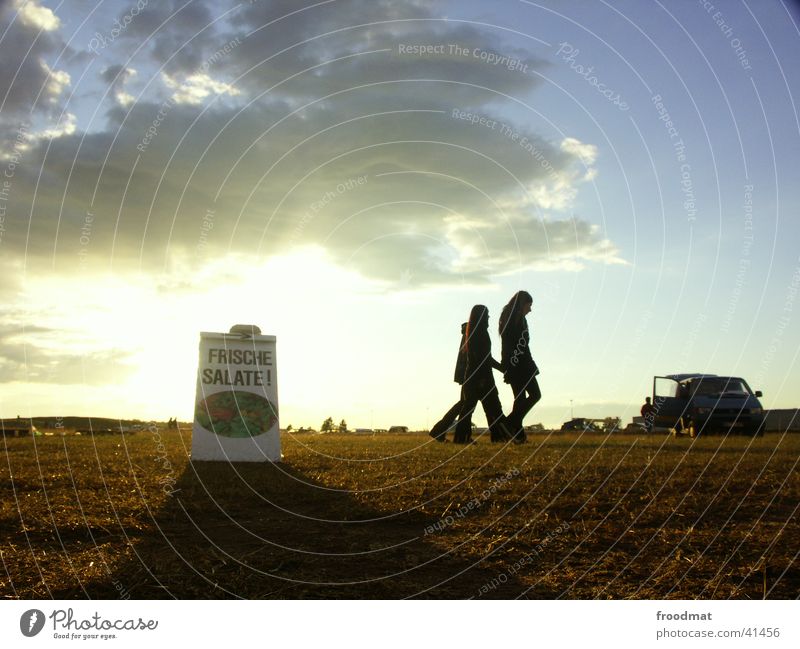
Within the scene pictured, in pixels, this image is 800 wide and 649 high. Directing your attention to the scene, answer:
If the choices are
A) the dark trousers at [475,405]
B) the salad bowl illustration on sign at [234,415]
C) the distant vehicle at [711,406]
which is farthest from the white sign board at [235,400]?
the distant vehicle at [711,406]

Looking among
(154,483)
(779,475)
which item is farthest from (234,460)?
(779,475)

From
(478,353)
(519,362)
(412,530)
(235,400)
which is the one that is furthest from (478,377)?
(412,530)

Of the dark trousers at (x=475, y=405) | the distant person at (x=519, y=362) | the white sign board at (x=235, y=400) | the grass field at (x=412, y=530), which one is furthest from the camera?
the dark trousers at (x=475, y=405)

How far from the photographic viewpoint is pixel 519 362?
16484 mm

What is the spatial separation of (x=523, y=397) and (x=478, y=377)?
1267mm

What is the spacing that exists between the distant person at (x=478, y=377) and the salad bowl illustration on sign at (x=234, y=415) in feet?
16.4

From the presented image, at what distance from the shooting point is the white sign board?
1361 cm

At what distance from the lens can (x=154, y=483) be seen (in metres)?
9.93

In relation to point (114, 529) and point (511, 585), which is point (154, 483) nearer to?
point (114, 529)

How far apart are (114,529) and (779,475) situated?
787cm

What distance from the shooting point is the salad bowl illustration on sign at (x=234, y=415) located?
1364cm

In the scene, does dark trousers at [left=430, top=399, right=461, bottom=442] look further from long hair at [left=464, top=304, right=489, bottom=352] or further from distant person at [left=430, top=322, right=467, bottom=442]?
long hair at [left=464, top=304, right=489, bottom=352]

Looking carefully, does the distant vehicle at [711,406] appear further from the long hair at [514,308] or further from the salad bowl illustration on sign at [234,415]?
the salad bowl illustration on sign at [234,415]

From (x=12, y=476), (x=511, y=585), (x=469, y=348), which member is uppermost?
(x=469, y=348)
